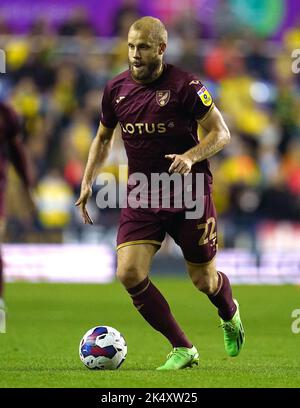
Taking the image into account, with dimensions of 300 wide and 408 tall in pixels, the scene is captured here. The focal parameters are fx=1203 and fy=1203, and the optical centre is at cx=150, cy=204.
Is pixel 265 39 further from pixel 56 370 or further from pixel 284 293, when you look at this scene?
pixel 56 370

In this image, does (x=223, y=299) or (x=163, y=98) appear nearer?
(x=163, y=98)

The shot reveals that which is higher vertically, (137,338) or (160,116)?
(160,116)

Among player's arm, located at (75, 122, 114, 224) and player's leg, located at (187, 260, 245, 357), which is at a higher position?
player's arm, located at (75, 122, 114, 224)

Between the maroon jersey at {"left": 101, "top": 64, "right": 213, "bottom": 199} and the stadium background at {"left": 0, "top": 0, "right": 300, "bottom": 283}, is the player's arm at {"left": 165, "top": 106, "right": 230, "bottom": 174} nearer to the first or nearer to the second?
the maroon jersey at {"left": 101, "top": 64, "right": 213, "bottom": 199}

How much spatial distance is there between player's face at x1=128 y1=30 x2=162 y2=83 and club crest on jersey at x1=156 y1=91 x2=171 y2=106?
131 mm

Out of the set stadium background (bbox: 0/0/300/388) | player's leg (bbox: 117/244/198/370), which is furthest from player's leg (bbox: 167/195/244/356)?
A: stadium background (bbox: 0/0/300/388)

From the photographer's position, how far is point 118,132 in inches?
696

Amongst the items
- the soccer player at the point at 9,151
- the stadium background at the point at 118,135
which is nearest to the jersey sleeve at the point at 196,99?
the soccer player at the point at 9,151

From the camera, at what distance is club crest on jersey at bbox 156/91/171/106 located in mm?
8312

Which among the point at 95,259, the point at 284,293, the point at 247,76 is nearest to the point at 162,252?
the point at 95,259

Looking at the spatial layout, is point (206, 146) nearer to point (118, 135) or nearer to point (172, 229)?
point (172, 229)

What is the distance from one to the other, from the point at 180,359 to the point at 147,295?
491 millimetres

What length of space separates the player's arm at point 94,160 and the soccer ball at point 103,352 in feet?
2.83

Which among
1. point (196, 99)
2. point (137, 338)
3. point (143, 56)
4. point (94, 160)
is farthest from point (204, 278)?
point (137, 338)
